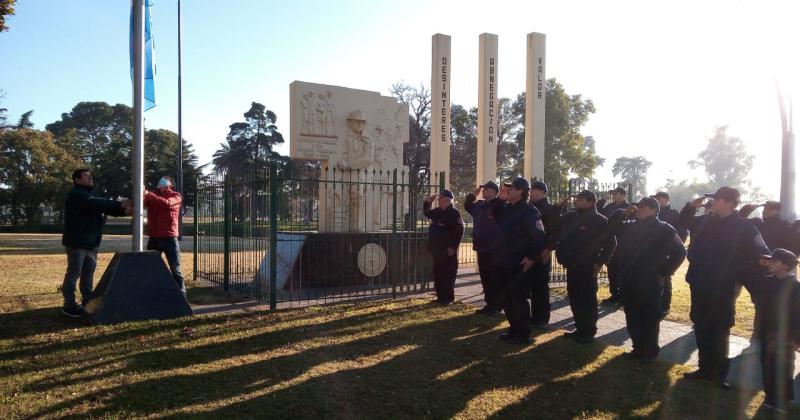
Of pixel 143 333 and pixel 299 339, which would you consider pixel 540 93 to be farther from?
pixel 143 333

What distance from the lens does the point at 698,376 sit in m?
4.66

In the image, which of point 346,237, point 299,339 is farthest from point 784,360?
point 346,237

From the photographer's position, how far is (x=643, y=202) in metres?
5.20

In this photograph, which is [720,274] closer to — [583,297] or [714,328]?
[714,328]

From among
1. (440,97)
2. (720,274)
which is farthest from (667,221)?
(440,97)

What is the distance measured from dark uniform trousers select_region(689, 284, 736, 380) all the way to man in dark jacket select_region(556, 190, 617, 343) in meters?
1.22

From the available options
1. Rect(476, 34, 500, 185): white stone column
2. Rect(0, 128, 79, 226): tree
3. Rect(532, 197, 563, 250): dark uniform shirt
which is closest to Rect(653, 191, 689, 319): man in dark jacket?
Rect(532, 197, 563, 250): dark uniform shirt

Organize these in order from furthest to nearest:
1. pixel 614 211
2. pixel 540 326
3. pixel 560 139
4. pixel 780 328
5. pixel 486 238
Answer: pixel 560 139, pixel 614 211, pixel 486 238, pixel 540 326, pixel 780 328

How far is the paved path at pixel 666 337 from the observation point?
4988 mm

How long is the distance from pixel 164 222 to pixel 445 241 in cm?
412

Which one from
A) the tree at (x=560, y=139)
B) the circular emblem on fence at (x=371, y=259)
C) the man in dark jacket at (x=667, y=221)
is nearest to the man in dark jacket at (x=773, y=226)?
the man in dark jacket at (x=667, y=221)

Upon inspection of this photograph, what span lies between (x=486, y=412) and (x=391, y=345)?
1.93m

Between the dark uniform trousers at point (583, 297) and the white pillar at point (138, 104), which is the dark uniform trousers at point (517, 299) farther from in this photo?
the white pillar at point (138, 104)

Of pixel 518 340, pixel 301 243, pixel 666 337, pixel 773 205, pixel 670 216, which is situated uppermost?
pixel 773 205
